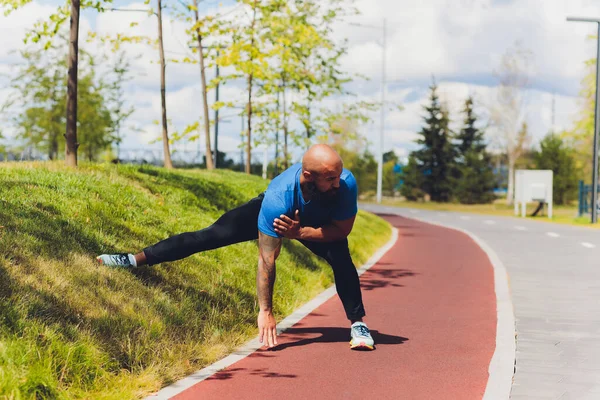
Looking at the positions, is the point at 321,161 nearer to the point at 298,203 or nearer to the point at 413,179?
the point at 298,203

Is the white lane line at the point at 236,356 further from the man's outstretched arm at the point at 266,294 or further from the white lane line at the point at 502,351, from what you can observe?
the white lane line at the point at 502,351

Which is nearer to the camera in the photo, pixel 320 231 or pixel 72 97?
pixel 320 231

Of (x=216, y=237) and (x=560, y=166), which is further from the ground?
(x=560, y=166)

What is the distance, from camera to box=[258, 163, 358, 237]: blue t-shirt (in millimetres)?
5434

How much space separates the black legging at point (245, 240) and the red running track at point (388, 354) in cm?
46

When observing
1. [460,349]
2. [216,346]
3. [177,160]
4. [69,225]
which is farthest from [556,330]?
[177,160]

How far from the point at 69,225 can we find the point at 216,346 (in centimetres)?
205

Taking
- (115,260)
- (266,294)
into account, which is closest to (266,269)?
(266,294)

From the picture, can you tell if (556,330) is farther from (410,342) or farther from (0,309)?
(0,309)

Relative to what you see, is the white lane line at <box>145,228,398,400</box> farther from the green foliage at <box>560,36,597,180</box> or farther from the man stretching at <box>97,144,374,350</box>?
the green foliage at <box>560,36,597,180</box>

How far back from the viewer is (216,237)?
611 cm

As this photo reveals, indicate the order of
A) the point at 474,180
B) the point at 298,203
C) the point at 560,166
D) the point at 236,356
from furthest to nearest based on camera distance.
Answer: the point at 474,180 < the point at 560,166 < the point at 236,356 < the point at 298,203

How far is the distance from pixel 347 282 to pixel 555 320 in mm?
2772

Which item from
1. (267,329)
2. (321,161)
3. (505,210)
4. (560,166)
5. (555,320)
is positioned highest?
(560,166)
